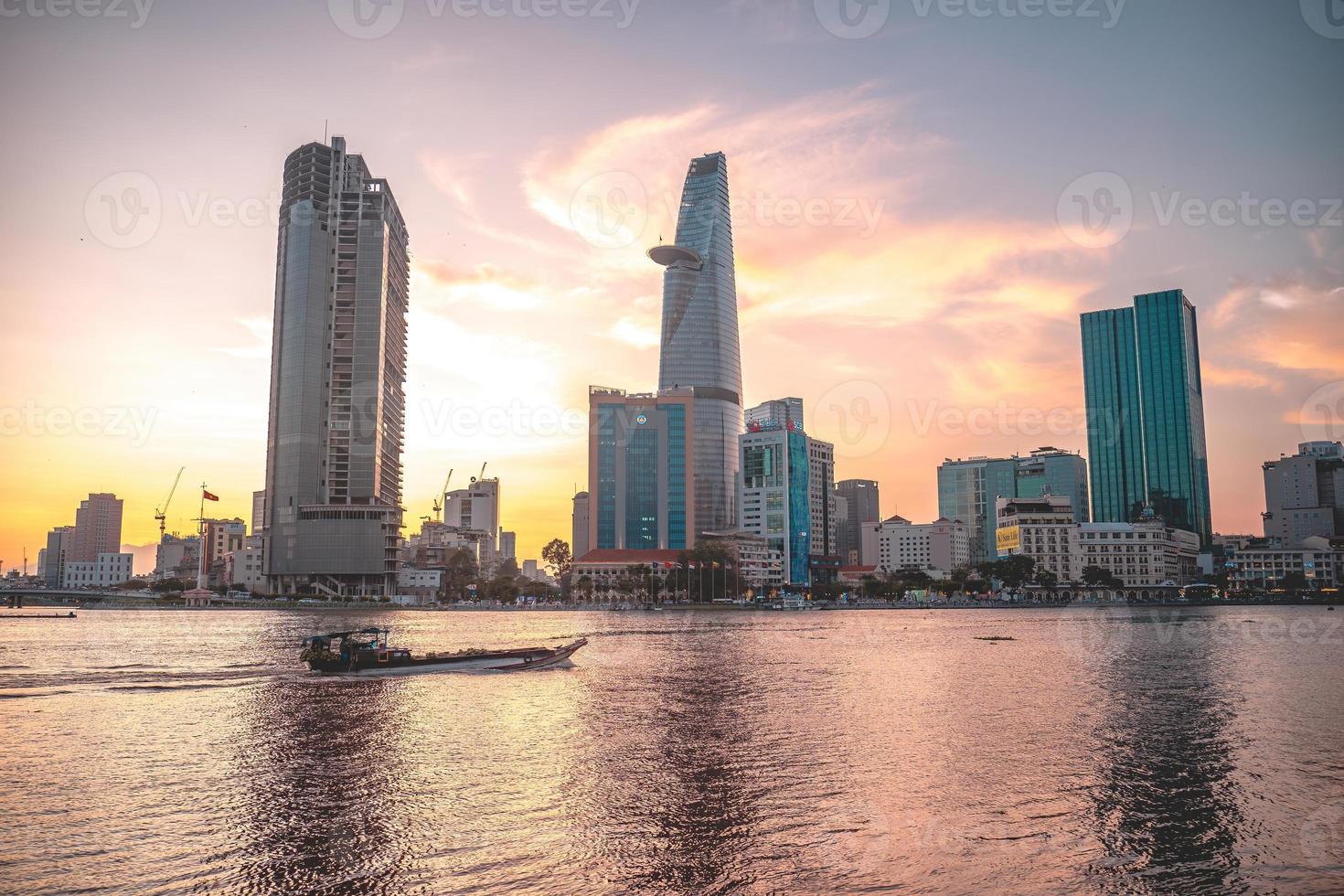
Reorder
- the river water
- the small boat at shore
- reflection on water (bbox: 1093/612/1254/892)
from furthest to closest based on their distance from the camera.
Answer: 1. the small boat at shore
2. reflection on water (bbox: 1093/612/1254/892)
3. the river water

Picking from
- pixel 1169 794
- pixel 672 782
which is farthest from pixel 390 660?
pixel 1169 794

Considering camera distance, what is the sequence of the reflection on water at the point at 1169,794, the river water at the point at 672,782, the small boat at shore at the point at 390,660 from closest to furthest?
the river water at the point at 672,782, the reflection on water at the point at 1169,794, the small boat at shore at the point at 390,660

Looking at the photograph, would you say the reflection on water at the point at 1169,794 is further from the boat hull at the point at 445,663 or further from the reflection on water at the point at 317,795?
the boat hull at the point at 445,663

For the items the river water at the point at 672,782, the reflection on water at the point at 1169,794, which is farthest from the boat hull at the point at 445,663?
the reflection on water at the point at 1169,794

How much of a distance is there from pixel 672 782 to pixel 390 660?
45.2m

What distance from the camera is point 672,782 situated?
3572cm

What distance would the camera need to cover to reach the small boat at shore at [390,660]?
74000mm

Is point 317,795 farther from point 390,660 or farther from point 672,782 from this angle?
point 390,660

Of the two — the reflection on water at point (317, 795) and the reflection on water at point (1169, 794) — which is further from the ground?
the reflection on water at point (317, 795)

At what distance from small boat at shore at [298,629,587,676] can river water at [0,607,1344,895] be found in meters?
2.77

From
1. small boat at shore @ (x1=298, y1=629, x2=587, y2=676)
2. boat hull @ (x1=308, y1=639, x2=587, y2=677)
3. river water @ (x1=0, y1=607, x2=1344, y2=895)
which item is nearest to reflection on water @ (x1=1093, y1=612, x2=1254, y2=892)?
river water @ (x1=0, y1=607, x2=1344, y2=895)

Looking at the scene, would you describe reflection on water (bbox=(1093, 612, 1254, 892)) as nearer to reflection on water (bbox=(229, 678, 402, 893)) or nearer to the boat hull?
reflection on water (bbox=(229, 678, 402, 893))

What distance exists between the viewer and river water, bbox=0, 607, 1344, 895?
25.6m

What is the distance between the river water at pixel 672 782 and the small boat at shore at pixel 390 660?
277cm
